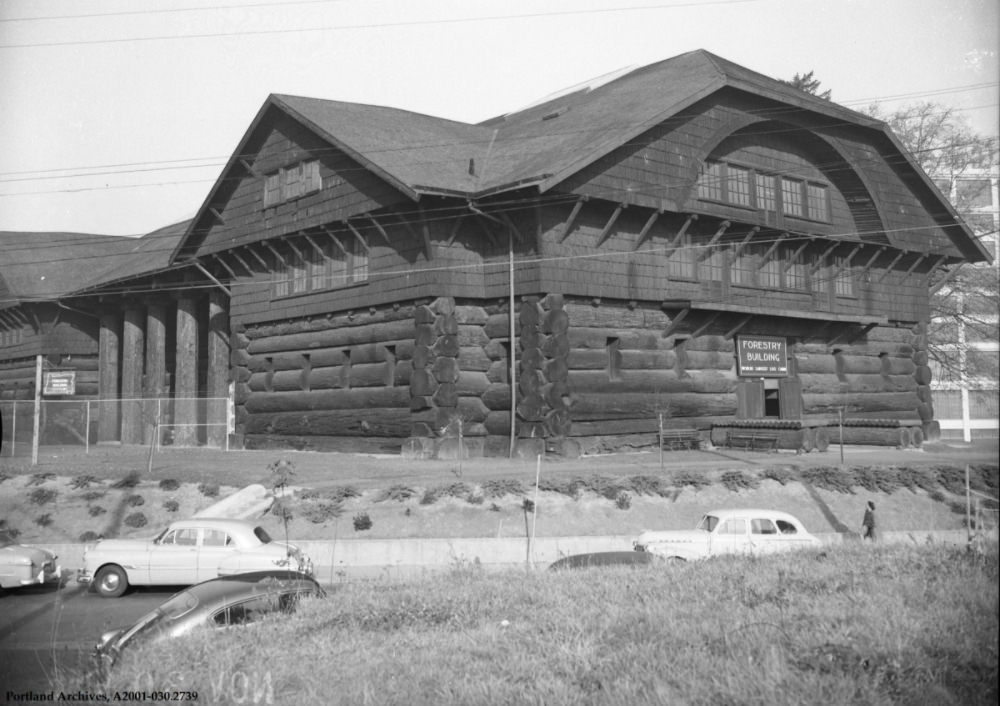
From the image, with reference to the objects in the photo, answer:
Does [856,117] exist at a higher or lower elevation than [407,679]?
higher

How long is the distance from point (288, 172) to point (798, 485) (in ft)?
67.9

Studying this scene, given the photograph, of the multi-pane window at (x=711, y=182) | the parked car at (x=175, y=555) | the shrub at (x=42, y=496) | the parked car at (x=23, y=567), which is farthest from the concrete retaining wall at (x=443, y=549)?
the multi-pane window at (x=711, y=182)

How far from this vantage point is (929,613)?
801 centimetres

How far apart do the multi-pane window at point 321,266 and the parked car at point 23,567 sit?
49.1ft

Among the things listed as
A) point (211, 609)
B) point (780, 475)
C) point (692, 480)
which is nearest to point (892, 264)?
point (780, 475)

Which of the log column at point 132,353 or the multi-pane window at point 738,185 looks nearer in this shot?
the multi-pane window at point 738,185

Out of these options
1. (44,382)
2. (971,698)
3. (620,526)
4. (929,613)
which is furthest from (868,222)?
(44,382)

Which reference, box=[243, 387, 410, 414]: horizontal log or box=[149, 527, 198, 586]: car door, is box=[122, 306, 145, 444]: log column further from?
box=[149, 527, 198, 586]: car door

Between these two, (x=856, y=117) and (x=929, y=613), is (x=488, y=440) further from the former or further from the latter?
(x=929, y=613)

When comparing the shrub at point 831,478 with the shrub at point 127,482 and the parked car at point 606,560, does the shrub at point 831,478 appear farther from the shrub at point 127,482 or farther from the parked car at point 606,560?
the shrub at point 127,482

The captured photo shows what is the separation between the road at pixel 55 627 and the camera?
342 inches

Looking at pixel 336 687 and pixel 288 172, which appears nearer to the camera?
pixel 336 687

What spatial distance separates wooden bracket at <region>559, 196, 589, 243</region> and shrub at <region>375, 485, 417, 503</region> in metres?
9.57

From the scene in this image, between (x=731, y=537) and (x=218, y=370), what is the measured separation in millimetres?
29418
